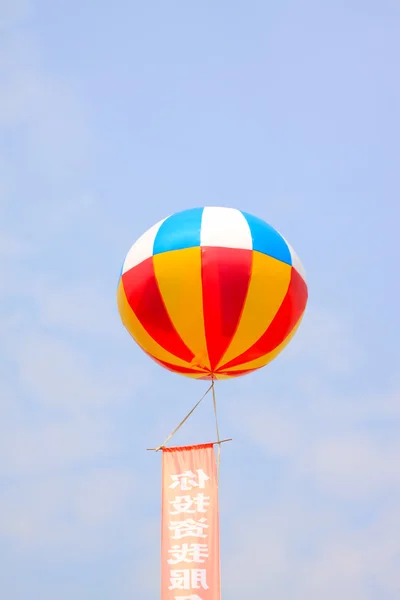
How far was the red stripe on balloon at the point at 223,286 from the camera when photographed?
12633mm

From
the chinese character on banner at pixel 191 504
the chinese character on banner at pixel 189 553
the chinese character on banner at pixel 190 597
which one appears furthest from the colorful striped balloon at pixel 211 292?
the chinese character on banner at pixel 190 597

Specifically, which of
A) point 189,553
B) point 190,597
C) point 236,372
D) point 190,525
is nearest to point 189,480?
point 190,525

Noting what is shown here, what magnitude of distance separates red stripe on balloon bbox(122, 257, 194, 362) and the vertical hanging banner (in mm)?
1412

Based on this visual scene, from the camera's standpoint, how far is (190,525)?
11.9m

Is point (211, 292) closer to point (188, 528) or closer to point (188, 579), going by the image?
point (188, 528)

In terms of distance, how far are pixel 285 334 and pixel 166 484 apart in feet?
8.67

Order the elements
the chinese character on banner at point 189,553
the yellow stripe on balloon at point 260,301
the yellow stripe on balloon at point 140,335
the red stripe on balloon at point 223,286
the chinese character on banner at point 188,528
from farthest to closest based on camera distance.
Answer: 1. the yellow stripe on balloon at point 140,335
2. the yellow stripe on balloon at point 260,301
3. the red stripe on balloon at point 223,286
4. the chinese character on banner at point 188,528
5. the chinese character on banner at point 189,553

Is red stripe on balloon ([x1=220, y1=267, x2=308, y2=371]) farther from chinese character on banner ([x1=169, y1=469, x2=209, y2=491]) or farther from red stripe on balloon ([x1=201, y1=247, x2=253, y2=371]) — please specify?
chinese character on banner ([x1=169, y1=469, x2=209, y2=491])

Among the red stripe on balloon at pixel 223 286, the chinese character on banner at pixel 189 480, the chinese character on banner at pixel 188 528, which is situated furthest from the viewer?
the red stripe on balloon at pixel 223 286

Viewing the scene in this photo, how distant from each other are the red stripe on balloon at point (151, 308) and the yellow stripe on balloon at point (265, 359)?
2.31ft

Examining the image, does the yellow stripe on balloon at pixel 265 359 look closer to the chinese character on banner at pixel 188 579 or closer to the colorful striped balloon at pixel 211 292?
the colorful striped balloon at pixel 211 292

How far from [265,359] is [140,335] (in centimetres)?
173

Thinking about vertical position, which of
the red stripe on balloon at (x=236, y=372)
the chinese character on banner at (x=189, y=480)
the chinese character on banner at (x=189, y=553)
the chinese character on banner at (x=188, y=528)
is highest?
the red stripe on balloon at (x=236, y=372)

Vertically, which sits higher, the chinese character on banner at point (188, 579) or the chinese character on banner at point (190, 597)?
the chinese character on banner at point (188, 579)
